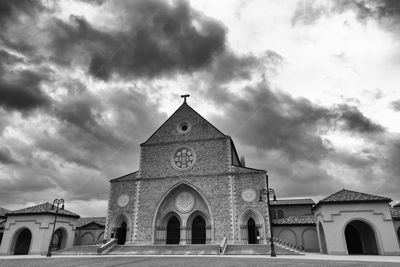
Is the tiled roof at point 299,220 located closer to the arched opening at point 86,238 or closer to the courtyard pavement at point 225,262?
the courtyard pavement at point 225,262

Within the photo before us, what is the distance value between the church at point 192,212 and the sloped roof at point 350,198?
0.26ft

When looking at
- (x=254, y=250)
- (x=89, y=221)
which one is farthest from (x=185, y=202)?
(x=89, y=221)

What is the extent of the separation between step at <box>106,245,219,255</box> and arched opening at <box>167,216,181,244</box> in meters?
4.76

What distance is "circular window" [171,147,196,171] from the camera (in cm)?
3250

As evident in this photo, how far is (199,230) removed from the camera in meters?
31.0

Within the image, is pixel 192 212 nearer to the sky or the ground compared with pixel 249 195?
nearer to the ground

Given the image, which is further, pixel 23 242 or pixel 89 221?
pixel 89 221

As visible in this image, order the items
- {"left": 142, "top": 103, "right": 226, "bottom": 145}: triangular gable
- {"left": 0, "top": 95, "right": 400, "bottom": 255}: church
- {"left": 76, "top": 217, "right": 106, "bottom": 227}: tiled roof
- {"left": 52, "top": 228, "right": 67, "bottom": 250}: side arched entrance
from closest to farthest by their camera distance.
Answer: {"left": 0, "top": 95, "right": 400, "bottom": 255}: church → {"left": 52, "top": 228, "right": 67, "bottom": 250}: side arched entrance → {"left": 142, "top": 103, "right": 226, "bottom": 145}: triangular gable → {"left": 76, "top": 217, "right": 106, "bottom": 227}: tiled roof

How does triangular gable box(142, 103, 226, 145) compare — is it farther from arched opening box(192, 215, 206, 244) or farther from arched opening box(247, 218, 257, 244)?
arched opening box(247, 218, 257, 244)

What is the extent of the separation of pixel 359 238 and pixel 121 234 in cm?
2633

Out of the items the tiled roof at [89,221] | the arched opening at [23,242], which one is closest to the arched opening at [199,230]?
the tiled roof at [89,221]

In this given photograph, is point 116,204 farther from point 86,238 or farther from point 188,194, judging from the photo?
point 86,238

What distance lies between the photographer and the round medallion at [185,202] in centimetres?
3133

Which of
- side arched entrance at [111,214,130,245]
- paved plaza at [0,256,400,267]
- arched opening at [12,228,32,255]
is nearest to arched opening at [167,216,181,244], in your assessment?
side arched entrance at [111,214,130,245]
